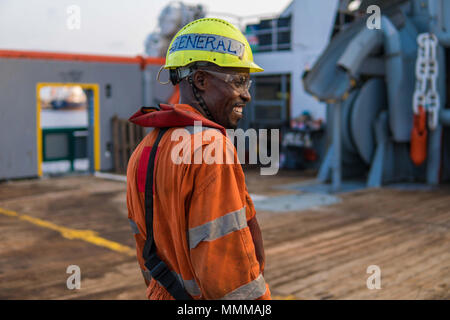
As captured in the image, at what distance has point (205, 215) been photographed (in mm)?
1839

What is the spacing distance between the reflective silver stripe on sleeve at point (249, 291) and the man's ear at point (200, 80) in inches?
31.5

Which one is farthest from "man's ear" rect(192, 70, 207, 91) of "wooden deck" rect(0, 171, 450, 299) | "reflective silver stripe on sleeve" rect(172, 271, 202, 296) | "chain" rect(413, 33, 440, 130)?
"chain" rect(413, 33, 440, 130)

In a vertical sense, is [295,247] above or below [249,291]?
below

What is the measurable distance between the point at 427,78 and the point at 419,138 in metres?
1.39

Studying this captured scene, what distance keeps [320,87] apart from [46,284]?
787 cm

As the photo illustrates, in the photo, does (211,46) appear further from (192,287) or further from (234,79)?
(192,287)

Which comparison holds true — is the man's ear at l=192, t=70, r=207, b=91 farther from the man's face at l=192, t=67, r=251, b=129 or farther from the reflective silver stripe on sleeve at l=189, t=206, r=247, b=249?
A: the reflective silver stripe on sleeve at l=189, t=206, r=247, b=249

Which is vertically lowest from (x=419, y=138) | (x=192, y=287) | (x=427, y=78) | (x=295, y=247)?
(x=295, y=247)

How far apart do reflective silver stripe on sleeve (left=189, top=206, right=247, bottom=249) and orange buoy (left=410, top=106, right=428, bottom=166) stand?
36.7 ft

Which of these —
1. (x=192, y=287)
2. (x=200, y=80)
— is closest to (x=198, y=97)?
(x=200, y=80)

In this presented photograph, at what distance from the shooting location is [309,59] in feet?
55.1

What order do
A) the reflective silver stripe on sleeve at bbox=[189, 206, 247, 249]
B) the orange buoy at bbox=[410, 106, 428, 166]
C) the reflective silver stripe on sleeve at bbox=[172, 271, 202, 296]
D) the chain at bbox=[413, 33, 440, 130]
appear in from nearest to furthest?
1. the reflective silver stripe on sleeve at bbox=[189, 206, 247, 249]
2. the reflective silver stripe on sleeve at bbox=[172, 271, 202, 296]
3. the chain at bbox=[413, 33, 440, 130]
4. the orange buoy at bbox=[410, 106, 428, 166]

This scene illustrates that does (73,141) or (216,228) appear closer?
(216,228)

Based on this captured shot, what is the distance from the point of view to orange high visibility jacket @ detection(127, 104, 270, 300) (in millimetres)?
1839
